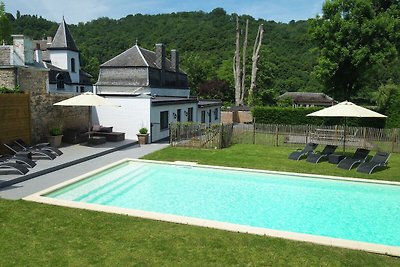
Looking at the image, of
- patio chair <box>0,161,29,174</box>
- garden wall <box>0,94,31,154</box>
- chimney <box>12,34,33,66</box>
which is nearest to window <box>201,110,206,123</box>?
chimney <box>12,34,33,66</box>

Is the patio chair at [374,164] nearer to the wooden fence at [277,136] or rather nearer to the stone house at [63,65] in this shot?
the wooden fence at [277,136]

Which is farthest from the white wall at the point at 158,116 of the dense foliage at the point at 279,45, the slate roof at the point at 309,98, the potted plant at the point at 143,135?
the slate roof at the point at 309,98

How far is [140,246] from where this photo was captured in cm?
632

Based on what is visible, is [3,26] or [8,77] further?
[3,26]

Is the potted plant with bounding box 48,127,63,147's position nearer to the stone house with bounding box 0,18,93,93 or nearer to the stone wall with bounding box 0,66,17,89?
the stone wall with bounding box 0,66,17,89

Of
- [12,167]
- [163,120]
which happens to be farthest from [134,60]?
[12,167]

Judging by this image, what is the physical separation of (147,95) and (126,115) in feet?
6.58

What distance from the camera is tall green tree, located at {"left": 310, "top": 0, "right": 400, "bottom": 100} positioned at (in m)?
28.4

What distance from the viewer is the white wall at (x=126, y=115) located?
20062mm

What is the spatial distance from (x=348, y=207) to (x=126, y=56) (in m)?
25.7

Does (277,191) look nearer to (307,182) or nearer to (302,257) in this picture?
(307,182)

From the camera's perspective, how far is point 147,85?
29.0 metres

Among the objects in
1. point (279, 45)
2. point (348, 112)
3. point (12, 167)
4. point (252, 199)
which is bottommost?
point (252, 199)

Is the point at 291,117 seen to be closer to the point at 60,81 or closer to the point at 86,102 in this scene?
the point at 86,102
